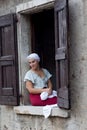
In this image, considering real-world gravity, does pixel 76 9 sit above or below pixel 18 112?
above

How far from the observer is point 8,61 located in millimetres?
7535

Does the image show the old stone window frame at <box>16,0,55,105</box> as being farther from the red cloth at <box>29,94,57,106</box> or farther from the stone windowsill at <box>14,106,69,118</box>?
the red cloth at <box>29,94,57,106</box>

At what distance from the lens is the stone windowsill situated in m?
6.36

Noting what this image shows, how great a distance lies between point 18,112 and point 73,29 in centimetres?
193

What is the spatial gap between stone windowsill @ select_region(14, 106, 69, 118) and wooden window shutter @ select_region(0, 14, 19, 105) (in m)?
0.14

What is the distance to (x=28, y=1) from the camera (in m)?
7.24

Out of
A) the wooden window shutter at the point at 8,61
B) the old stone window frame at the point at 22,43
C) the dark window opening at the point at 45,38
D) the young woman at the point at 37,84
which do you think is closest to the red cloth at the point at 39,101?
the young woman at the point at 37,84

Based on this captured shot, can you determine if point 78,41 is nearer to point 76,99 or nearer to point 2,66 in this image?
point 76,99

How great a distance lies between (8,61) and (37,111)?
42.1 inches

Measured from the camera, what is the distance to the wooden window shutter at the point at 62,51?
20.1ft

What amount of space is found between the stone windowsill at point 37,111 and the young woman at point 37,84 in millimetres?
99

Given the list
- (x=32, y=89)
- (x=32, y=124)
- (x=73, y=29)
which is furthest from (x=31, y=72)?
(x=73, y=29)

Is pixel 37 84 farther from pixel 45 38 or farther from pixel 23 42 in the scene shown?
pixel 45 38

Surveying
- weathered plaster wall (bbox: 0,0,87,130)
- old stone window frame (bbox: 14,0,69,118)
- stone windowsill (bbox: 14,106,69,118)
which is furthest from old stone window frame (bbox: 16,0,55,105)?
weathered plaster wall (bbox: 0,0,87,130)
